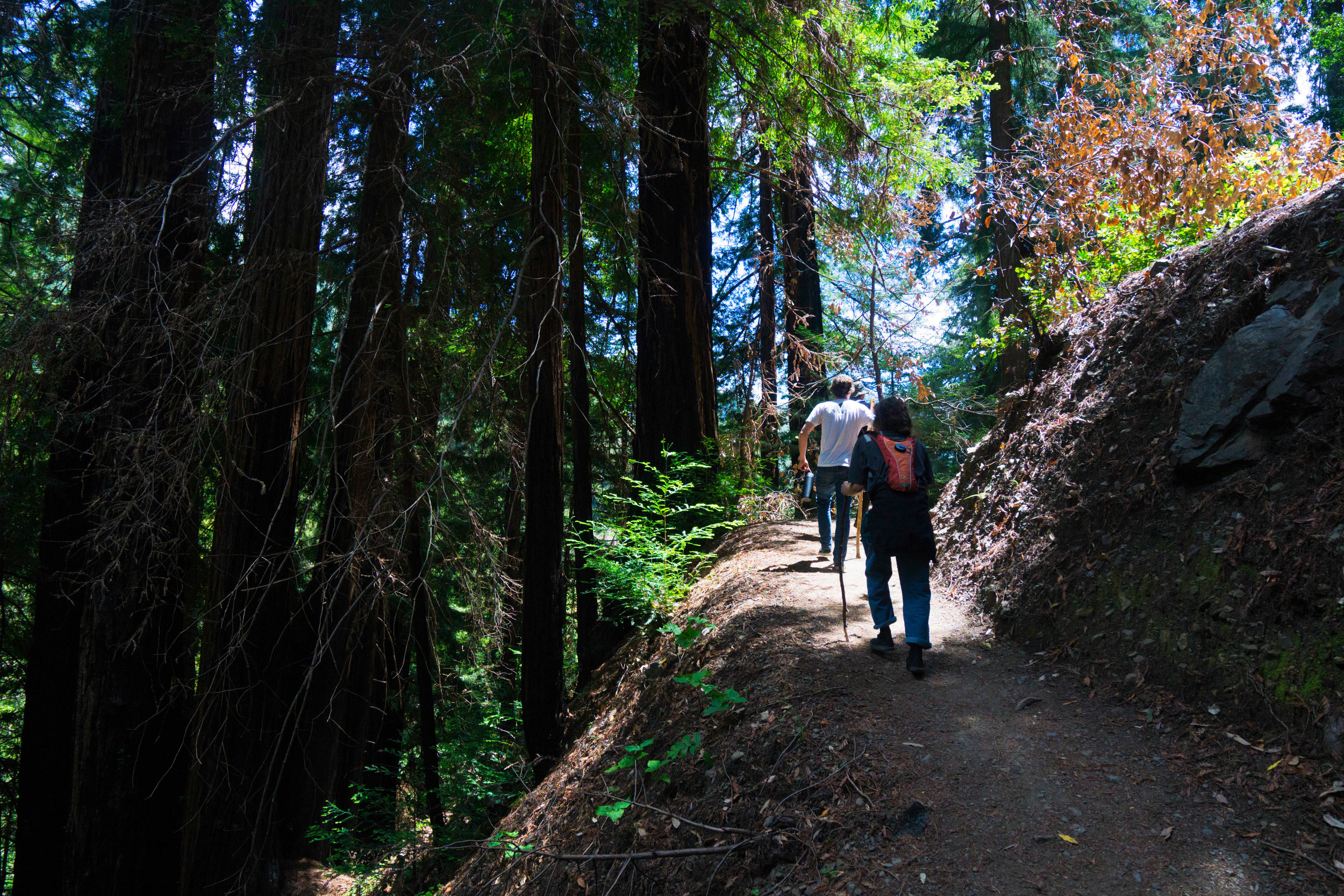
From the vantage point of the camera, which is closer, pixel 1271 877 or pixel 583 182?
pixel 1271 877

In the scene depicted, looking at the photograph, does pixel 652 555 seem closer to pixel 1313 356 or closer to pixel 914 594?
pixel 914 594

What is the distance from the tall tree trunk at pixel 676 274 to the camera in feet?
28.9

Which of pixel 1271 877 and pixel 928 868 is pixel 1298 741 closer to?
pixel 1271 877

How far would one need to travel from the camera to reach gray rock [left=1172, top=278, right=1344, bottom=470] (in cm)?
458

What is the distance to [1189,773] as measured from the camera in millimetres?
3713

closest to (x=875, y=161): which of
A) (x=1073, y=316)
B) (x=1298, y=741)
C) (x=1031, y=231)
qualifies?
(x=1031, y=231)

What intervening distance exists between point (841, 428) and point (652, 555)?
2334 millimetres

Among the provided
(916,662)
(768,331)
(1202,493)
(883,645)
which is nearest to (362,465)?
(883,645)

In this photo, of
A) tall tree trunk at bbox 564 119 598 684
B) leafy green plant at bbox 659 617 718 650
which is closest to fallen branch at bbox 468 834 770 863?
leafy green plant at bbox 659 617 718 650

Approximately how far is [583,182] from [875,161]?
3404mm

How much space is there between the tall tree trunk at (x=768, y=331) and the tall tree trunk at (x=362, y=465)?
15.9 feet

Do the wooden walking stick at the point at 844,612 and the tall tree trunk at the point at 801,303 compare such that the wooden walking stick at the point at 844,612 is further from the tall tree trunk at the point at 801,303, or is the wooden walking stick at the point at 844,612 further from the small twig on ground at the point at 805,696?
the tall tree trunk at the point at 801,303

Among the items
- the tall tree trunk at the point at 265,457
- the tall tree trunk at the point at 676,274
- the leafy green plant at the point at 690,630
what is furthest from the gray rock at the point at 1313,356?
the tall tree trunk at the point at 265,457

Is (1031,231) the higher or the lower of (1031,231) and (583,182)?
the lower
